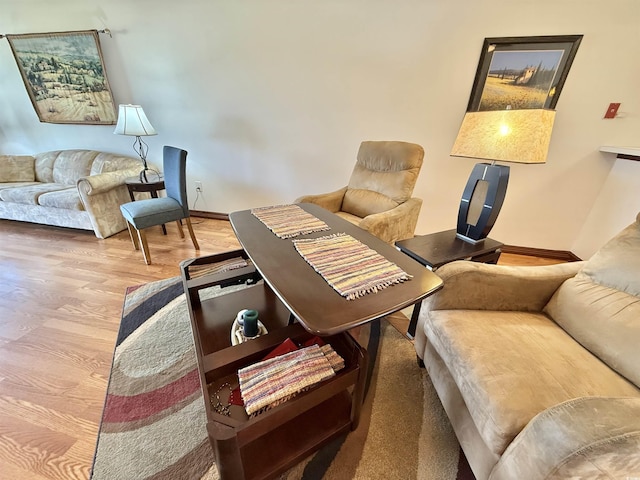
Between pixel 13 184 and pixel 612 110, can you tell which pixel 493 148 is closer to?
pixel 612 110

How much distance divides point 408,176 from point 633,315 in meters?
1.36

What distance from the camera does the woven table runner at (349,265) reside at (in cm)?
92

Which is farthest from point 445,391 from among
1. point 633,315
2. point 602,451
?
point 633,315

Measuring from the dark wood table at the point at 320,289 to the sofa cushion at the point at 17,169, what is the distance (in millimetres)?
3712

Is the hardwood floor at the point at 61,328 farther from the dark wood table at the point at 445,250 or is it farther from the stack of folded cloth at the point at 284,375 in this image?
the dark wood table at the point at 445,250

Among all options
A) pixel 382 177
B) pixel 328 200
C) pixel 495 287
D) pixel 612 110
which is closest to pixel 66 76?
pixel 328 200

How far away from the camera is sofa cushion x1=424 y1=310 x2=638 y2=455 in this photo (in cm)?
71

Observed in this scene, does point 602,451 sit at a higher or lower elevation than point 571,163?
lower

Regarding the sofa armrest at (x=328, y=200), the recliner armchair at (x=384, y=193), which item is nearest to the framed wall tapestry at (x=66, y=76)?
the sofa armrest at (x=328, y=200)

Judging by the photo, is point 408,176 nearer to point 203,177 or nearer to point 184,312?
point 184,312

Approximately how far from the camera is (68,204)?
2.52m

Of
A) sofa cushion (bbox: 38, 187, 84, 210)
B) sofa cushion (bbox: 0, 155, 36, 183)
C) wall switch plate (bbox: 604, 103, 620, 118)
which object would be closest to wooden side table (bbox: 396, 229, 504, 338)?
wall switch plate (bbox: 604, 103, 620, 118)

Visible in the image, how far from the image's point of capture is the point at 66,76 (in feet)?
9.58

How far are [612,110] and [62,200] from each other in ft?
15.9
